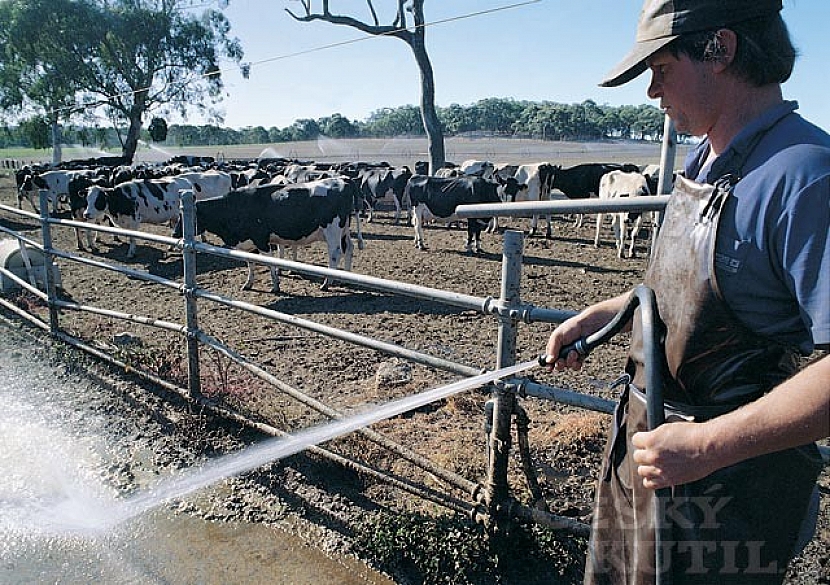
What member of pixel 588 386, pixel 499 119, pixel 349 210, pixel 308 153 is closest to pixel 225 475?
pixel 588 386

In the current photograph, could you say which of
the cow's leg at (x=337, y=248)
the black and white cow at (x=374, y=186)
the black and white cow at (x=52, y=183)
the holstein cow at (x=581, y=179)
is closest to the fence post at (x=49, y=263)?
the cow's leg at (x=337, y=248)

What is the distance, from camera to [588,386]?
4973mm

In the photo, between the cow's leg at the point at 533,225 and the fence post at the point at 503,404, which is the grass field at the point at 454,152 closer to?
the cow's leg at the point at 533,225

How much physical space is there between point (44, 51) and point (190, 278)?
137 feet

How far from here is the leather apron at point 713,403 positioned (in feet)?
3.95

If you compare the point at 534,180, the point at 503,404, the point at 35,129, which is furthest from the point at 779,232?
the point at 35,129

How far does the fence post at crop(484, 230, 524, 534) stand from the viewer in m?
2.43

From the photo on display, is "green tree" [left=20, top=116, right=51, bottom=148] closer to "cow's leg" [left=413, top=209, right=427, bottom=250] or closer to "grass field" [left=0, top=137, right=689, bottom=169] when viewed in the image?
"grass field" [left=0, top=137, right=689, bottom=169]

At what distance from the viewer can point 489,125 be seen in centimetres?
8581

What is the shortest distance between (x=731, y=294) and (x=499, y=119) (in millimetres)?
89568

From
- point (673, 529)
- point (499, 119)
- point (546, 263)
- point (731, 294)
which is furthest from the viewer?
point (499, 119)

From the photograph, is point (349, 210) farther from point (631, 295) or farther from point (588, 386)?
point (631, 295)

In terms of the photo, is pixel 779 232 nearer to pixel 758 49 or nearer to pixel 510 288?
pixel 758 49

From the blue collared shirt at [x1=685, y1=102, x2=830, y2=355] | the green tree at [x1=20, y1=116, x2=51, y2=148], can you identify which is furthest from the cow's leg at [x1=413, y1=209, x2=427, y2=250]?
the green tree at [x1=20, y1=116, x2=51, y2=148]
